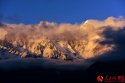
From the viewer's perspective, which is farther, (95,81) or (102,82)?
(95,81)

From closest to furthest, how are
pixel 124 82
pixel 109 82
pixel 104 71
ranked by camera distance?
pixel 124 82, pixel 109 82, pixel 104 71

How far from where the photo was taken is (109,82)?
5842 inches

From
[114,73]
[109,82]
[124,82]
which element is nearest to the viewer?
[124,82]

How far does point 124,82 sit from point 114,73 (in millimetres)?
46587

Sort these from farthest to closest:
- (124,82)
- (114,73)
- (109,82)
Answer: (114,73) < (109,82) < (124,82)

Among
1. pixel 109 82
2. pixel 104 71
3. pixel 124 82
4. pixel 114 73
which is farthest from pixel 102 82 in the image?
pixel 104 71

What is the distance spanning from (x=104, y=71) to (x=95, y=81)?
843 centimetres

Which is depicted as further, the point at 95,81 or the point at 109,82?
the point at 95,81

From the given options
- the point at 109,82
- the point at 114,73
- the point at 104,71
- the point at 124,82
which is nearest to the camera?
the point at 124,82

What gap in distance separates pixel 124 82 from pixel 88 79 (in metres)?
65.6

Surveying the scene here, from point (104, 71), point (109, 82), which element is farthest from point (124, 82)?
point (104, 71)

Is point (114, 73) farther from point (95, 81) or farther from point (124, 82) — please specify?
point (124, 82)

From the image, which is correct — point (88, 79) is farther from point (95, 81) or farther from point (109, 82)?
point (109, 82)

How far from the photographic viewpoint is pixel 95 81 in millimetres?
190000
